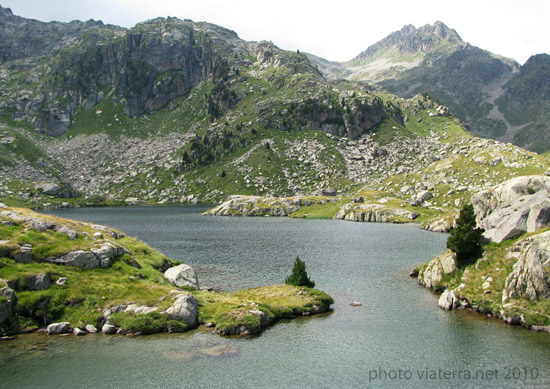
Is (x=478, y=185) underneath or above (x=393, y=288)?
above

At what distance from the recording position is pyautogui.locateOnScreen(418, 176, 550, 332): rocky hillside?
4634 cm

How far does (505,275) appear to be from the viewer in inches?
2050

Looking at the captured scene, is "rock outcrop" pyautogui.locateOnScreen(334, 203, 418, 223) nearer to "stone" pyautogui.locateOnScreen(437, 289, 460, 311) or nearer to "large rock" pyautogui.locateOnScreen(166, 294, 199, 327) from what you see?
"stone" pyautogui.locateOnScreen(437, 289, 460, 311)

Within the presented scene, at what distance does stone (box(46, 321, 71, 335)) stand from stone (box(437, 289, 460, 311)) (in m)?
47.8

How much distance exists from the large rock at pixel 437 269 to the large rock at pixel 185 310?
3904cm

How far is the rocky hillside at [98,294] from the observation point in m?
43.1

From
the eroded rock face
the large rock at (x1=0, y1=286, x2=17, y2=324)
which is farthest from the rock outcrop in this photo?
the large rock at (x1=0, y1=286, x2=17, y2=324)

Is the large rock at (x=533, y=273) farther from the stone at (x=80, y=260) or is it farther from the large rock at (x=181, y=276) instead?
the stone at (x=80, y=260)

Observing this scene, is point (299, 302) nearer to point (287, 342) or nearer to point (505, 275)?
point (287, 342)

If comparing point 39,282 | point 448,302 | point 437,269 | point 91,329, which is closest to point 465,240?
point 437,269

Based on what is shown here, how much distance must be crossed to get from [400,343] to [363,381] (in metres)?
9.69

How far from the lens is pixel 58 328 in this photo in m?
41.8

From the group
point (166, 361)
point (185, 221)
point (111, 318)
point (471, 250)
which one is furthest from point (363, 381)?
point (185, 221)

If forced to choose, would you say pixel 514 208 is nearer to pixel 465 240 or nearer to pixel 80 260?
pixel 465 240
